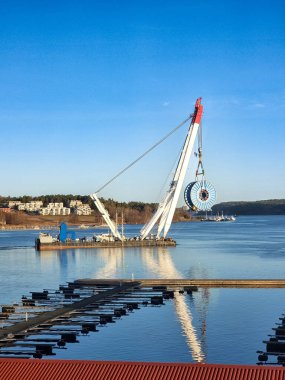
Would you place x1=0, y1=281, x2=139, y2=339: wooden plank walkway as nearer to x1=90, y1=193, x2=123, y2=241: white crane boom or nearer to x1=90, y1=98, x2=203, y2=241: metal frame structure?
x1=90, y1=98, x2=203, y2=241: metal frame structure

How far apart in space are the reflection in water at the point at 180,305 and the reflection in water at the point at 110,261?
2478 millimetres

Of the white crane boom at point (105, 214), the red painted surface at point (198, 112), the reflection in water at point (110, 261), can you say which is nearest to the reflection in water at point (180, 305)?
the reflection in water at point (110, 261)

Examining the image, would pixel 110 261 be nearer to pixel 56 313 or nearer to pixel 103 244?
pixel 103 244

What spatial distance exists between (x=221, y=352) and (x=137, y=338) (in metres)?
3.89

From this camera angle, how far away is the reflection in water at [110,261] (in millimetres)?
53656

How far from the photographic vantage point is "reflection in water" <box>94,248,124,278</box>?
176 feet

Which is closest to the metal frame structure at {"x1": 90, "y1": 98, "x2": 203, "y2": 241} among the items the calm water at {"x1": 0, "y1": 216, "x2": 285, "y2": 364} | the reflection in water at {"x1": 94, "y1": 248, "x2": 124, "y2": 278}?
the reflection in water at {"x1": 94, "y1": 248, "x2": 124, "y2": 278}

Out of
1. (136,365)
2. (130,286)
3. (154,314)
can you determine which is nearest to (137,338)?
(154,314)

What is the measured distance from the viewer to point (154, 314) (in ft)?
110

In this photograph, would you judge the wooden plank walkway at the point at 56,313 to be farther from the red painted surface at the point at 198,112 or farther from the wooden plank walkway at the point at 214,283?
the red painted surface at the point at 198,112

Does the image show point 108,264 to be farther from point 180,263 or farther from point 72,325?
point 72,325

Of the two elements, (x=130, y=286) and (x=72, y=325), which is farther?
(x=130, y=286)

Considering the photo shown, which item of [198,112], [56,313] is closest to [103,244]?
[198,112]

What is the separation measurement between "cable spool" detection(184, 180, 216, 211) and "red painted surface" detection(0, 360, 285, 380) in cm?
2372
